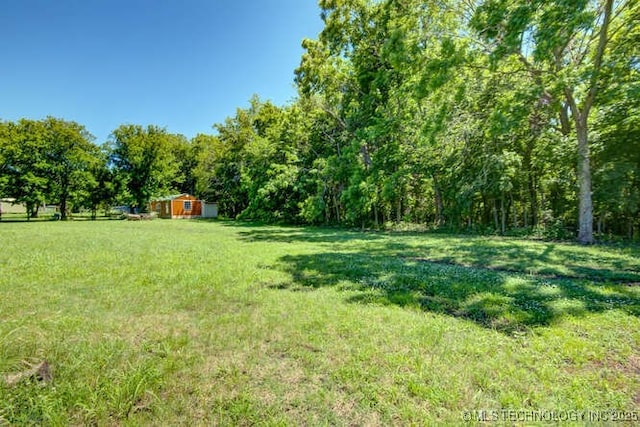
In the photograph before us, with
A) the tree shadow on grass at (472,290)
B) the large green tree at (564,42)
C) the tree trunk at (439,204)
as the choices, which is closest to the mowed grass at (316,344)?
the tree shadow on grass at (472,290)

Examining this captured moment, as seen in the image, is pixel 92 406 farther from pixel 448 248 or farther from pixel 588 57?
pixel 588 57

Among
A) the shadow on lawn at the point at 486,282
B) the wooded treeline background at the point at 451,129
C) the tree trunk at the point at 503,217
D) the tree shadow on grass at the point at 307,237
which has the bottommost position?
the shadow on lawn at the point at 486,282

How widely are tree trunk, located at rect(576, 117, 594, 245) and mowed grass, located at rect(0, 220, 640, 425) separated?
4.52 metres

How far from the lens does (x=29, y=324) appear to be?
3205 mm

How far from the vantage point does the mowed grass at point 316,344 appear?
1.91m

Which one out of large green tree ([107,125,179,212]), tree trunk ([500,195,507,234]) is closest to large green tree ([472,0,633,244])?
tree trunk ([500,195,507,234])

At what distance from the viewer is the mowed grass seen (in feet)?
6.26

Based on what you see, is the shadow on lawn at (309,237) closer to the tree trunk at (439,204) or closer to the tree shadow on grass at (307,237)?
the tree shadow on grass at (307,237)

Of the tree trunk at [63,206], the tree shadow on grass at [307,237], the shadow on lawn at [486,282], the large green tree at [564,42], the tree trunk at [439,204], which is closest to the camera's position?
the shadow on lawn at [486,282]

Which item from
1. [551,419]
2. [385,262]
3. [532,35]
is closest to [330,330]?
[551,419]

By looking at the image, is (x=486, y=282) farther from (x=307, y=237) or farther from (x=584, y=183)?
(x=307, y=237)

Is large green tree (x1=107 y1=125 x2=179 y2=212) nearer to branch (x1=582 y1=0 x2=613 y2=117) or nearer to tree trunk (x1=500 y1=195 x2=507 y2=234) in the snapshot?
tree trunk (x1=500 y1=195 x2=507 y2=234)

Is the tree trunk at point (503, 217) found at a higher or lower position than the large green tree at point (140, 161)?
lower

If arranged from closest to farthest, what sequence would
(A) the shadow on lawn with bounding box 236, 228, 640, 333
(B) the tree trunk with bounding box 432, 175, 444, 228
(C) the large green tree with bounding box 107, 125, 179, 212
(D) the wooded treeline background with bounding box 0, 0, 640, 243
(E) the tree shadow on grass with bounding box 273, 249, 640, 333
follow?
(E) the tree shadow on grass with bounding box 273, 249, 640, 333 < (A) the shadow on lawn with bounding box 236, 228, 640, 333 < (D) the wooded treeline background with bounding box 0, 0, 640, 243 < (B) the tree trunk with bounding box 432, 175, 444, 228 < (C) the large green tree with bounding box 107, 125, 179, 212
